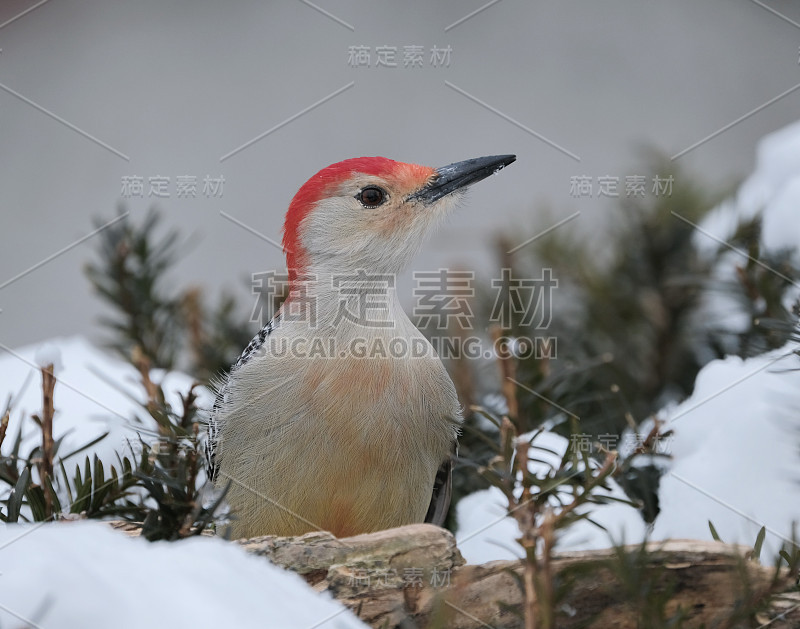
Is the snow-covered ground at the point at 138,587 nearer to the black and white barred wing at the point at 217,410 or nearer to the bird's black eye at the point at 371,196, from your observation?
the black and white barred wing at the point at 217,410

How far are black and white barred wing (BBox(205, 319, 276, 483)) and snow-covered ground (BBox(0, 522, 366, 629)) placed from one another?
1.60m

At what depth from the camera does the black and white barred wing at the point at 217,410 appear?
3047 millimetres

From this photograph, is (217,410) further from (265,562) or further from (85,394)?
(265,562)

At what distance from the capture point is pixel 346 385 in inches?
112

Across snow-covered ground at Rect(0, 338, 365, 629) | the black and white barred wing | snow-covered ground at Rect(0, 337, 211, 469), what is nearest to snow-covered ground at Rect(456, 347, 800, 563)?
snow-covered ground at Rect(0, 338, 365, 629)

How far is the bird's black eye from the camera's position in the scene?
11.5 ft

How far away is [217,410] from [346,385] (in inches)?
22.9

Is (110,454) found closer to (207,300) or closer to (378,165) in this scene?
(207,300)

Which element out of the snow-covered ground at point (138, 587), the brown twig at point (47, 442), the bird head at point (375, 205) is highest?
the bird head at point (375, 205)

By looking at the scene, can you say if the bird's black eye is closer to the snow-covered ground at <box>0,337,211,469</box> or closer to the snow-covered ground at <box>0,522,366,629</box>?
the snow-covered ground at <box>0,337,211,469</box>

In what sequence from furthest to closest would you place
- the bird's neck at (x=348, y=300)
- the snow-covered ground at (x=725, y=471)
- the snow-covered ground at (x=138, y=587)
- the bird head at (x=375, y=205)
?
the bird head at (x=375, y=205)
the bird's neck at (x=348, y=300)
the snow-covered ground at (x=725, y=471)
the snow-covered ground at (x=138, y=587)

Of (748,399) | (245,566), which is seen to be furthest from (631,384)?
(245,566)

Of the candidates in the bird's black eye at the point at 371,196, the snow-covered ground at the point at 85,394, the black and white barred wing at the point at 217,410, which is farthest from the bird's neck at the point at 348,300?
the snow-covered ground at the point at 85,394

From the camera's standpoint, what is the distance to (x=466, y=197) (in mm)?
3645
